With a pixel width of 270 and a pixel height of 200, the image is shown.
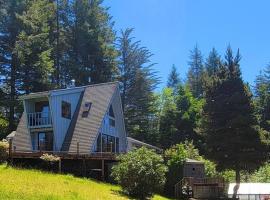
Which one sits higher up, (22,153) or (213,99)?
(213,99)

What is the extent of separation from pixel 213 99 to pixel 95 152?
528 inches

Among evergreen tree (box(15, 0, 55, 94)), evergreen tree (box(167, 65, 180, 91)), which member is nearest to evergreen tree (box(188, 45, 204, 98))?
evergreen tree (box(167, 65, 180, 91))

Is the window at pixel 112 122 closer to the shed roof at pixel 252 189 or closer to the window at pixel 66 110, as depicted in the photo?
the window at pixel 66 110

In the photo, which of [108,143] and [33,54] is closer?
[108,143]

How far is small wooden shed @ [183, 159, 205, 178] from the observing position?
41.7m

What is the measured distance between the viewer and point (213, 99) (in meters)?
46.7

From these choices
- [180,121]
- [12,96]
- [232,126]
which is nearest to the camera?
[232,126]

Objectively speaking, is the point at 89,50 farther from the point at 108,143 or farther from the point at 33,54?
the point at 108,143

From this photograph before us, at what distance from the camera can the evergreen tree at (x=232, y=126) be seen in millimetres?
43312

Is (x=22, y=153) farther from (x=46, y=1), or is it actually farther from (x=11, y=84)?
(x=46, y=1)

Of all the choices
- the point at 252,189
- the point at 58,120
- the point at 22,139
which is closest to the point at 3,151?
the point at 58,120

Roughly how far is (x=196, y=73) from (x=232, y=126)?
178 feet

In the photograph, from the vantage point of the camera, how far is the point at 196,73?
97812 mm

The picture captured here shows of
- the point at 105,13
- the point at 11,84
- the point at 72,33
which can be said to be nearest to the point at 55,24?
the point at 72,33
